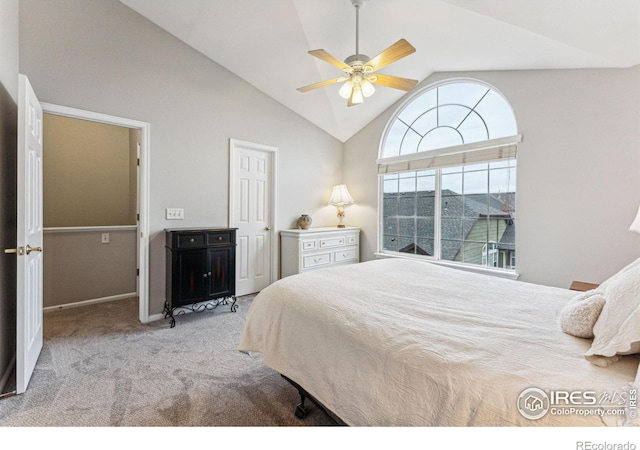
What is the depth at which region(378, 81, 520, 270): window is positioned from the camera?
3272 millimetres

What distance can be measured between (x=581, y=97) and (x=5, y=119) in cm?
461

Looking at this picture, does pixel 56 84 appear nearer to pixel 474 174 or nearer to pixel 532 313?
pixel 532 313

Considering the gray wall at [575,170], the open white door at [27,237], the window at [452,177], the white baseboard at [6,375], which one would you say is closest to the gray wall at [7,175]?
the white baseboard at [6,375]

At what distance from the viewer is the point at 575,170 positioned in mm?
2701

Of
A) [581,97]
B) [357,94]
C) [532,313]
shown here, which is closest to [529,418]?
[532,313]

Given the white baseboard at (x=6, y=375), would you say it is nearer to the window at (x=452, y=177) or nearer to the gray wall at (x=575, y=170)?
the window at (x=452, y=177)

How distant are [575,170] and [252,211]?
11.7 ft

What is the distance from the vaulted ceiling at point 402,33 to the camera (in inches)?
82.5

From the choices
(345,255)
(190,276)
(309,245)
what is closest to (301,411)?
(190,276)

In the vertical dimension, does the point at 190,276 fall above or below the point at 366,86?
below

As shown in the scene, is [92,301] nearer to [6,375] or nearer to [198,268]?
[198,268]

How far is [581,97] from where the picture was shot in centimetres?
263

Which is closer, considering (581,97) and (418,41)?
(581,97)

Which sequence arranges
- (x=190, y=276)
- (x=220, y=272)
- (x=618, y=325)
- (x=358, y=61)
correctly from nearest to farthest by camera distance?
(x=618, y=325)
(x=358, y=61)
(x=190, y=276)
(x=220, y=272)
